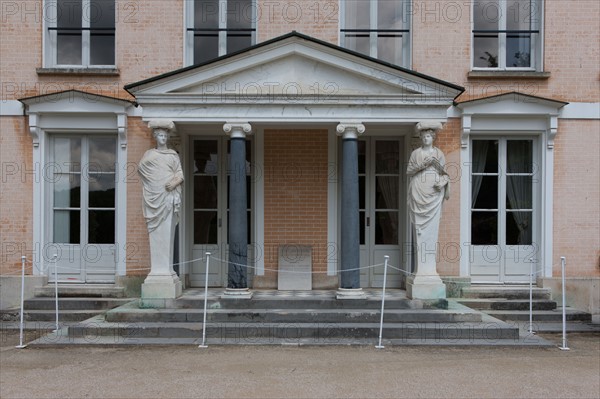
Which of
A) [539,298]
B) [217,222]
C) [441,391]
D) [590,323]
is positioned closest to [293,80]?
[217,222]

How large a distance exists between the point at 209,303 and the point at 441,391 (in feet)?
12.8

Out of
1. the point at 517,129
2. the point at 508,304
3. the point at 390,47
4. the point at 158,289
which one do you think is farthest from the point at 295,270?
the point at 517,129

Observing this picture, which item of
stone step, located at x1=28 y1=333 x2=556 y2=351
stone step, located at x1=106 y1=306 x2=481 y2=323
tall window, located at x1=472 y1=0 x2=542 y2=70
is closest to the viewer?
stone step, located at x1=28 y1=333 x2=556 y2=351

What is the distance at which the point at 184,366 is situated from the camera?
5992 millimetres

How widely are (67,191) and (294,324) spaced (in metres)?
5.06

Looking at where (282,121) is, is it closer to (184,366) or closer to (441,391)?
(184,366)

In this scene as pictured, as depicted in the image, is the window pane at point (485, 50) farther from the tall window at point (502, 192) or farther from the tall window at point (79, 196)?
the tall window at point (79, 196)

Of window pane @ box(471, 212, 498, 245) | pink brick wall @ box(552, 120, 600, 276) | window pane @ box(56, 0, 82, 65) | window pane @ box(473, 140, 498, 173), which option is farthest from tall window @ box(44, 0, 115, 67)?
pink brick wall @ box(552, 120, 600, 276)

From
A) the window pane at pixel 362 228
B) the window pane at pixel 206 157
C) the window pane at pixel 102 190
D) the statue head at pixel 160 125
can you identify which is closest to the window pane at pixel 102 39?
the window pane at pixel 102 190

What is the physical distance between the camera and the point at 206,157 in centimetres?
964

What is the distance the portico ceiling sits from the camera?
789 centimetres

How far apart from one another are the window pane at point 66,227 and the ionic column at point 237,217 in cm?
336

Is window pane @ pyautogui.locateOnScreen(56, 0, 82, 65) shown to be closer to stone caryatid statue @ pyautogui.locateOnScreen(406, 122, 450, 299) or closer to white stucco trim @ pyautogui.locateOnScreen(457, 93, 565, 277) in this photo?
stone caryatid statue @ pyautogui.locateOnScreen(406, 122, 450, 299)

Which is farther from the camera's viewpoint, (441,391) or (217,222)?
(217,222)
